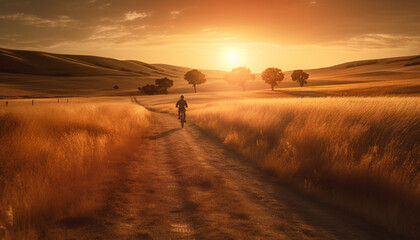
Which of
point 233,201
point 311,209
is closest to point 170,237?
point 233,201

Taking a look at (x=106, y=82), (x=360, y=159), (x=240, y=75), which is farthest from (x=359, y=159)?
(x=106, y=82)

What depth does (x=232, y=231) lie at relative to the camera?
416 cm

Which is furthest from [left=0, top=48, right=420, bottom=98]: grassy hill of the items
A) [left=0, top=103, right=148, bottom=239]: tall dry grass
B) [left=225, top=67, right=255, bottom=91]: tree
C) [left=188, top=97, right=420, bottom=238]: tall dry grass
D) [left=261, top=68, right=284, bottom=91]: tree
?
[left=0, top=103, right=148, bottom=239]: tall dry grass

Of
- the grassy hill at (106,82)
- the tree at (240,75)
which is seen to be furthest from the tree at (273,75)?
the tree at (240,75)

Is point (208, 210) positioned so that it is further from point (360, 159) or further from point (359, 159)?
point (359, 159)

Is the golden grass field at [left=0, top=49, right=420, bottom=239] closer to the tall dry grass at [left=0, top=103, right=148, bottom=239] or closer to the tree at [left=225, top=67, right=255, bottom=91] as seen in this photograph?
the tall dry grass at [left=0, top=103, right=148, bottom=239]

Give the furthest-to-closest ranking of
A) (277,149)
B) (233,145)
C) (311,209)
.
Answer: (233,145), (277,149), (311,209)

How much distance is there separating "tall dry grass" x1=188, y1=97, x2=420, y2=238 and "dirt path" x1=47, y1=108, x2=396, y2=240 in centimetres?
52

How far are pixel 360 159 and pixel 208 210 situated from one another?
3923 mm

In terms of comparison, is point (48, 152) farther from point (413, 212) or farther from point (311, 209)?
point (413, 212)

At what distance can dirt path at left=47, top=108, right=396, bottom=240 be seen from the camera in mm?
4160

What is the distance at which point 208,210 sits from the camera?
4953 mm

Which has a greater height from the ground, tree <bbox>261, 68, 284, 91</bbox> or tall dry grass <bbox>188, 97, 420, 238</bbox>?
tree <bbox>261, 68, 284, 91</bbox>

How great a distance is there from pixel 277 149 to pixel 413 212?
14.5ft
